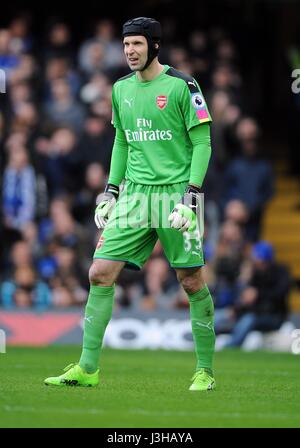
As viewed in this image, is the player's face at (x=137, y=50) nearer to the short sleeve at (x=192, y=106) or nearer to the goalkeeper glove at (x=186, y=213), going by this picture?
the short sleeve at (x=192, y=106)

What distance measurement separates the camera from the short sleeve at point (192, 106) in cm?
910

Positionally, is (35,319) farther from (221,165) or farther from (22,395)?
(22,395)

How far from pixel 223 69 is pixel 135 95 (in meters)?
9.91

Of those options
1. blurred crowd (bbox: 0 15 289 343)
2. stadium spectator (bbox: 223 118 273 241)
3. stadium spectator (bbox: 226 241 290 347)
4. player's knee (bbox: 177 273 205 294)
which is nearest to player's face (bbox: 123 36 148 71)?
player's knee (bbox: 177 273 205 294)

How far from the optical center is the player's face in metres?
9.13

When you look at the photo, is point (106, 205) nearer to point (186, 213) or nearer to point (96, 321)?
point (186, 213)

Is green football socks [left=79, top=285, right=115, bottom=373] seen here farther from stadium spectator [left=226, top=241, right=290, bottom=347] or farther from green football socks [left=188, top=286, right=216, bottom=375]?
stadium spectator [left=226, top=241, right=290, bottom=347]

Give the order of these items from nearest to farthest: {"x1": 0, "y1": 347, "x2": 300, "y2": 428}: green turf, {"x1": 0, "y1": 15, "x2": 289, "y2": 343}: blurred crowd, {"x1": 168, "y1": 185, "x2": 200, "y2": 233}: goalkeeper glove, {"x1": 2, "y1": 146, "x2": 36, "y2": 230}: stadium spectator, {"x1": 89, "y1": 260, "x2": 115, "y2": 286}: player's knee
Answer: {"x1": 0, "y1": 347, "x2": 300, "y2": 428}: green turf < {"x1": 168, "y1": 185, "x2": 200, "y2": 233}: goalkeeper glove < {"x1": 89, "y1": 260, "x2": 115, "y2": 286}: player's knee < {"x1": 0, "y1": 15, "x2": 289, "y2": 343}: blurred crowd < {"x1": 2, "y1": 146, "x2": 36, "y2": 230}: stadium spectator

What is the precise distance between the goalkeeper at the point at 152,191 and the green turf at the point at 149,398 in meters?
0.39

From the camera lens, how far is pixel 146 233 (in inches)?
364

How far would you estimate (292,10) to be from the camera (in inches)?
920

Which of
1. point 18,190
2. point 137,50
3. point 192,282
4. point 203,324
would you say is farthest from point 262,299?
point 137,50

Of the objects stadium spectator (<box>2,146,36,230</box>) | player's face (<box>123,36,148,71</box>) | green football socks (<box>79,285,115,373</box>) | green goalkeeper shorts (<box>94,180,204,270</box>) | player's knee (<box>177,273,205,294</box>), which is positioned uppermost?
stadium spectator (<box>2,146,36,230</box>)
